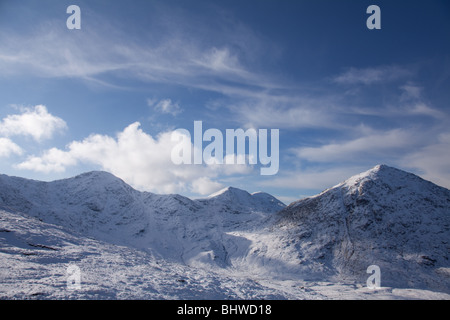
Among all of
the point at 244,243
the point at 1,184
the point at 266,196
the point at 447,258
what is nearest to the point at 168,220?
the point at 244,243

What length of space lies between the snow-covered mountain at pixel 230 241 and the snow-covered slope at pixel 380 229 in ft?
0.67

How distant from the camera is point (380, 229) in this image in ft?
153

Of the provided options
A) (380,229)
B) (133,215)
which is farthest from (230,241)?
(133,215)

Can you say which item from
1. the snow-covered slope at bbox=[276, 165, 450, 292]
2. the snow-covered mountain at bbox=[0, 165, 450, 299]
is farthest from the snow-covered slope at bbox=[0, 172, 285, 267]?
the snow-covered slope at bbox=[276, 165, 450, 292]

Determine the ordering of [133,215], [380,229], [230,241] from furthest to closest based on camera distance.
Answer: [133,215] → [230,241] → [380,229]

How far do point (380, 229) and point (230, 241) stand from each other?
34.9m

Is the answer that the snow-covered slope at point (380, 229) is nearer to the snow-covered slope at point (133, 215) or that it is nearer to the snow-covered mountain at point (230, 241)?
the snow-covered mountain at point (230, 241)

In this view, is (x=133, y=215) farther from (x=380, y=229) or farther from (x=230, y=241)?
(x=380, y=229)

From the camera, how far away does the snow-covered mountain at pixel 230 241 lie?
1537 centimetres

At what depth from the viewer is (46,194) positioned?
74.8 metres

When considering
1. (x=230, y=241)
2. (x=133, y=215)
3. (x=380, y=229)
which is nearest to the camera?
(x=380, y=229)

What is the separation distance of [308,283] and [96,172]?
89521 millimetres
